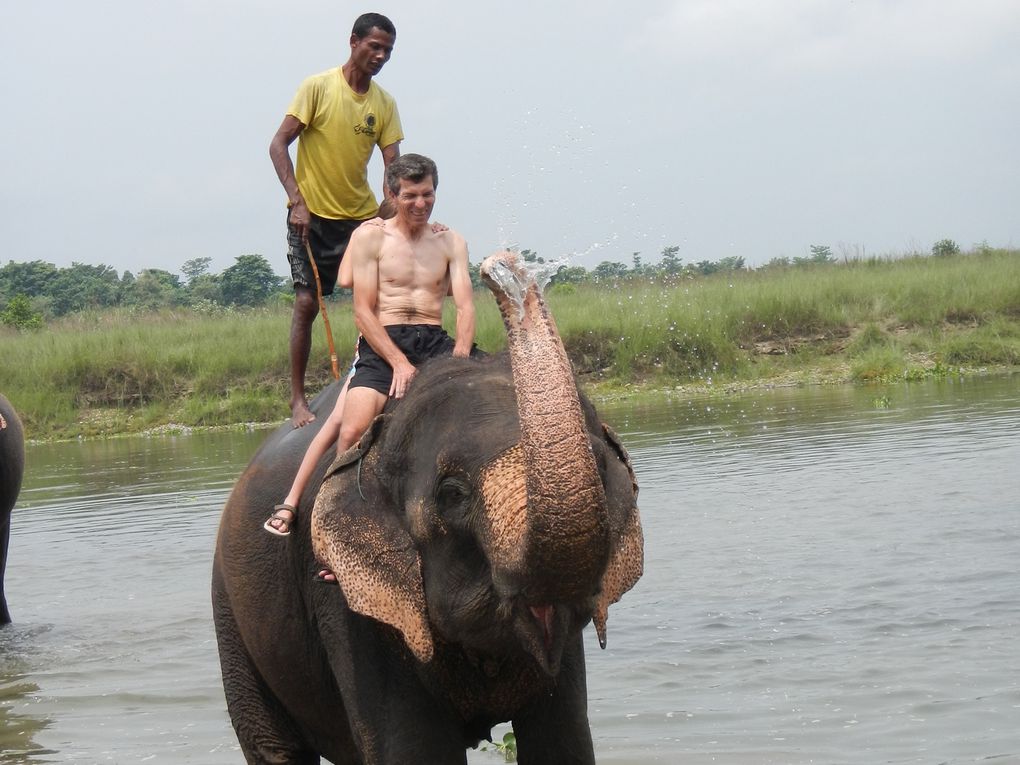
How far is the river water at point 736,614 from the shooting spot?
19.6 ft

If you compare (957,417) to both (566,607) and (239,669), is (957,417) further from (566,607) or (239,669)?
(566,607)

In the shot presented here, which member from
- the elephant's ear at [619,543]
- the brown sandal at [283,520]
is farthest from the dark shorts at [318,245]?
the elephant's ear at [619,543]

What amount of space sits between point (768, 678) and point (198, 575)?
4.69 metres

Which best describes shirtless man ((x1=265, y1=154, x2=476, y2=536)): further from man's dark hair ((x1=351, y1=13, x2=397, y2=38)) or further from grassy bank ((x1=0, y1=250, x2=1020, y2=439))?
grassy bank ((x1=0, y1=250, x2=1020, y2=439))

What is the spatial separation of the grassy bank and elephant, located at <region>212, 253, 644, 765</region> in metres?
15.9

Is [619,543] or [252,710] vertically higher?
[619,543]

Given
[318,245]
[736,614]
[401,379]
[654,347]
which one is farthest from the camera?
[654,347]

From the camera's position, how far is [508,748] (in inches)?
230

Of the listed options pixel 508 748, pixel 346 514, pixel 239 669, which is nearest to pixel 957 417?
pixel 508 748

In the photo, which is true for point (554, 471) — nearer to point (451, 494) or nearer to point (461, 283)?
point (451, 494)

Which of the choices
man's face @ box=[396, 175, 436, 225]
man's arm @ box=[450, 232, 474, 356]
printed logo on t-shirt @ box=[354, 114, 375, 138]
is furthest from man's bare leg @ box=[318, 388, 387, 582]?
printed logo on t-shirt @ box=[354, 114, 375, 138]

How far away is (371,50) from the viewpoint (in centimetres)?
571

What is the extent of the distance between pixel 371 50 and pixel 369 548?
101 inches

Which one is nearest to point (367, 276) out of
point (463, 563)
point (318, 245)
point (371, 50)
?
point (463, 563)
